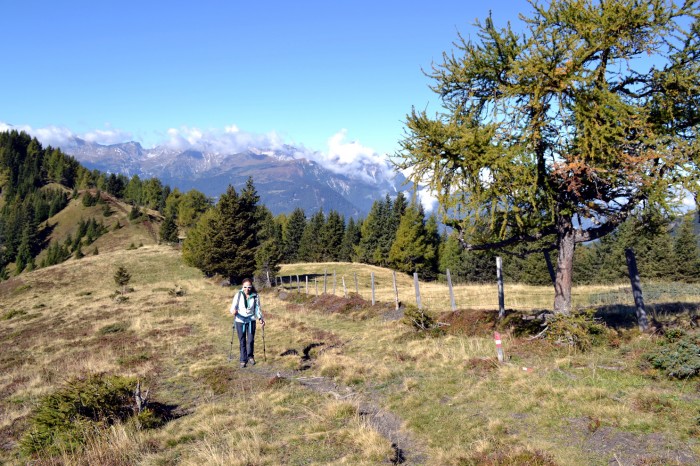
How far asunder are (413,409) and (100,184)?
603 feet

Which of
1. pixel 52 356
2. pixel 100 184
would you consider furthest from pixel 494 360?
pixel 100 184

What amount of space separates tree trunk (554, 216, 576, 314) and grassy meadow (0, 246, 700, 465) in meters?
1.30

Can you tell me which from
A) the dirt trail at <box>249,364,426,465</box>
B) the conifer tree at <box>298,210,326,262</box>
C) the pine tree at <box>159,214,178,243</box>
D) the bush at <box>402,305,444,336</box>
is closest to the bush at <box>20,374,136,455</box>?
the dirt trail at <box>249,364,426,465</box>

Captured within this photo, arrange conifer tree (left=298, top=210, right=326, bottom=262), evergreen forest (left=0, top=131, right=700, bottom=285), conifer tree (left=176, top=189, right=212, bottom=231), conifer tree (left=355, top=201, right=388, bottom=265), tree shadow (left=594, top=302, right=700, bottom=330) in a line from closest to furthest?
1. tree shadow (left=594, top=302, right=700, bottom=330)
2. evergreen forest (left=0, top=131, right=700, bottom=285)
3. conifer tree (left=355, top=201, right=388, bottom=265)
4. conifer tree (left=298, top=210, right=326, bottom=262)
5. conifer tree (left=176, top=189, right=212, bottom=231)

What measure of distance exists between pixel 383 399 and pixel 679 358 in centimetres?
600

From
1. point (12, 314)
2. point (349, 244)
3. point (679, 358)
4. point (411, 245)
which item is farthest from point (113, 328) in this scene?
point (349, 244)

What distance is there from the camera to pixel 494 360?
1086cm

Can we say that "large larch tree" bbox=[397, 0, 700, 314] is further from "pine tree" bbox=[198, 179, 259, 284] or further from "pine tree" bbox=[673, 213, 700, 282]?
"pine tree" bbox=[673, 213, 700, 282]

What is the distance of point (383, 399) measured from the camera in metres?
9.13

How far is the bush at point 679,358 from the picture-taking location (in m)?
8.26

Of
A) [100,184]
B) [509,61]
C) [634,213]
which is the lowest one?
[634,213]

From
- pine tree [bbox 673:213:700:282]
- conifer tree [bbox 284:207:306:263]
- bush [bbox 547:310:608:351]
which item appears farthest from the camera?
conifer tree [bbox 284:207:306:263]

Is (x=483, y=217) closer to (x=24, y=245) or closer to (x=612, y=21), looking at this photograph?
(x=612, y=21)

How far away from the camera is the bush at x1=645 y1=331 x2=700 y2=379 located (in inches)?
325
